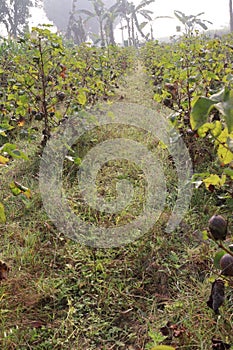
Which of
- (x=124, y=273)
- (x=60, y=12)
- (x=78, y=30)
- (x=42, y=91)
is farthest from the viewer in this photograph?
(x=60, y=12)

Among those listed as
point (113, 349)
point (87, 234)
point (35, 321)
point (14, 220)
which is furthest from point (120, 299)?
point (14, 220)

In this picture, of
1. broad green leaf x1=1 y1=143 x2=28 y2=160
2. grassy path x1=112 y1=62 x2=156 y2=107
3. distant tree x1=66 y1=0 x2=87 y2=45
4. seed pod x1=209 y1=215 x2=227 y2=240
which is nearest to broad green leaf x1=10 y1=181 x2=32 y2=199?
broad green leaf x1=1 y1=143 x2=28 y2=160

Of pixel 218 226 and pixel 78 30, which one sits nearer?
pixel 218 226

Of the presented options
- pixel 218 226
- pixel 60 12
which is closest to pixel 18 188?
pixel 218 226

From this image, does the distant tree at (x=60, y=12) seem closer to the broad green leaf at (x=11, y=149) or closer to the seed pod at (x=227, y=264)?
the broad green leaf at (x=11, y=149)

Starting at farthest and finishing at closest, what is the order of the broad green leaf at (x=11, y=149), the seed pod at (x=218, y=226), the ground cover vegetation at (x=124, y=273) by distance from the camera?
the ground cover vegetation at (x=124, y=273) → the broad green leaf at (x=11, y=149) → the seed pod at (x=218, y=226)

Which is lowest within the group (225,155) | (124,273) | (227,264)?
(124,273)

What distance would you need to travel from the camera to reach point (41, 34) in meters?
2.76

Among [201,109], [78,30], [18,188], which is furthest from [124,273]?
[78,30]

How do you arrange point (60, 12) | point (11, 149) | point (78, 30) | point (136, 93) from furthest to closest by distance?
1. point (60, 12)
2. point (78, 30)
3. point (136, 93)
4. point (11, 149)

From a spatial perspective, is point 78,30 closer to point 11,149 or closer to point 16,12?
point 16,12

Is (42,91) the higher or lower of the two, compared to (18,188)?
higher

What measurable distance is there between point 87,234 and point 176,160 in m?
1.07

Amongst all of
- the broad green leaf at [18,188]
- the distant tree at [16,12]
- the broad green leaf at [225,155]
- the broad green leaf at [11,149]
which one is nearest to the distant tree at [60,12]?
the distant tree at [16,12]
